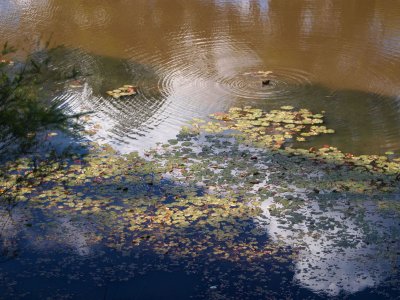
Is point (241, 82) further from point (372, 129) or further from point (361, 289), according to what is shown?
point (361, 289)

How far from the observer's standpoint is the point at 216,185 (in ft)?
20.0

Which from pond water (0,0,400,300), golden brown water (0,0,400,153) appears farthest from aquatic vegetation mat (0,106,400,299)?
golden brown water (0,0,400,153)

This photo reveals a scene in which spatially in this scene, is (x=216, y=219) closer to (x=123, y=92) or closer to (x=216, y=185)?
(x=216, y=185)

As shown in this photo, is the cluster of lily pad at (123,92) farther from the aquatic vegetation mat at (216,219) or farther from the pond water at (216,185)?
the aquatic vegetation mat at (216,219)

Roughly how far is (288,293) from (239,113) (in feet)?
10.7

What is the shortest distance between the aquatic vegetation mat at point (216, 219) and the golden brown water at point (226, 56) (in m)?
0.64

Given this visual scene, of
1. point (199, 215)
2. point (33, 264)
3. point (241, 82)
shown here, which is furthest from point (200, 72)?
point (33, 264)

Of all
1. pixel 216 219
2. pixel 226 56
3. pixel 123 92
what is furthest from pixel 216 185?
pixel 226 56

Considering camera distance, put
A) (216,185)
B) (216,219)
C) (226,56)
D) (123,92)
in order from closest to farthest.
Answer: (216,219) → (216,185) → (123,92) → (226,56)

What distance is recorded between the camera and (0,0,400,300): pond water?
16.2 feet

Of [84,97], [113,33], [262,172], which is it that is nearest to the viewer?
[262,172]

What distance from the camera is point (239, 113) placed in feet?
25.1

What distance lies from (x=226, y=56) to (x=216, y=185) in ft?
12.8

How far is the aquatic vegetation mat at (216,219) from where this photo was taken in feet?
16.1
